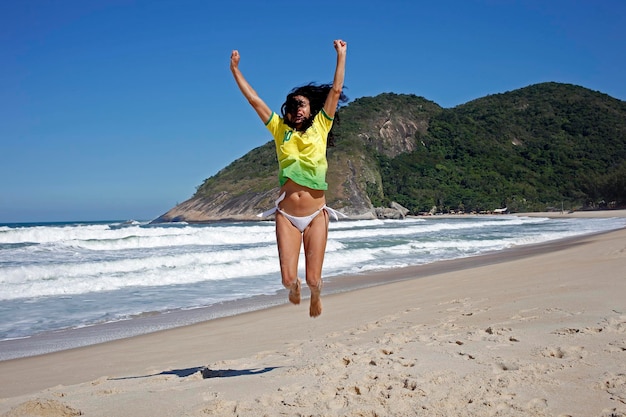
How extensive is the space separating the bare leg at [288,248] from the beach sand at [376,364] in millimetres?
697

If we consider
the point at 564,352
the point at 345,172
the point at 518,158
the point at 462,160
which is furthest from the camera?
the point at 518,158

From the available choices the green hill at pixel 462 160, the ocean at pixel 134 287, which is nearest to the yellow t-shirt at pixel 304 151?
the ocean at pixel 134 287

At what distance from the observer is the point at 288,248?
448 cm

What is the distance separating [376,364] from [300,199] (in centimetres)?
139

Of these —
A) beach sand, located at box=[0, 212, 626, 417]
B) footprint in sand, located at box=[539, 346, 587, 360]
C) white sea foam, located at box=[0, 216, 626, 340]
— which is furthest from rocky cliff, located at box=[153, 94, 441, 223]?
footprint in sand, located at box=[539, 346, 587, 360]

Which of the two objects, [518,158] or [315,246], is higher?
[518,158]

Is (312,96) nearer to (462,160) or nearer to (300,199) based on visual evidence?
(300,199)

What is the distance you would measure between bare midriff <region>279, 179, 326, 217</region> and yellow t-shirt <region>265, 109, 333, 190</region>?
0.18 feet

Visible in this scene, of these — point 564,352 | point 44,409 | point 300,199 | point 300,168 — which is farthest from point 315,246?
point 44,409

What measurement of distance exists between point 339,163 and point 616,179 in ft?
129

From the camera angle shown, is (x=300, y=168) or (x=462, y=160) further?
(x=462, y=160)

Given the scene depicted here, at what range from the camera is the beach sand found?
3.30 m

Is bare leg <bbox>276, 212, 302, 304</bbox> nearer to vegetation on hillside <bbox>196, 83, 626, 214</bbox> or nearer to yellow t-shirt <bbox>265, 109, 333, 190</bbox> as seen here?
yellow t-shirt <bbox>265, 109, 333, 190</bbox>

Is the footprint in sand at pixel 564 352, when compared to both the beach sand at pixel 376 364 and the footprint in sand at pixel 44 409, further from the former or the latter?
the footprint in sand at pixel 44 409
